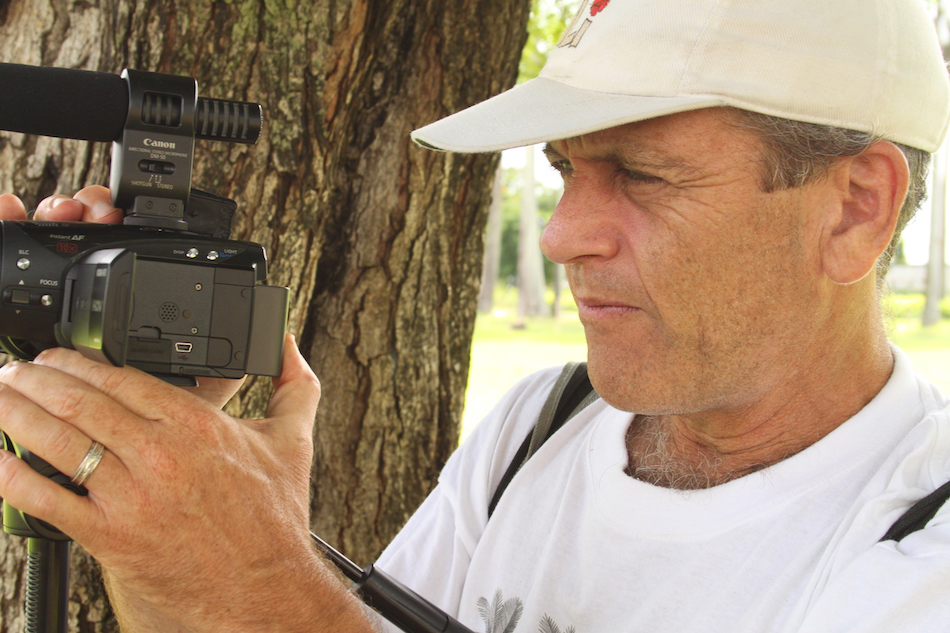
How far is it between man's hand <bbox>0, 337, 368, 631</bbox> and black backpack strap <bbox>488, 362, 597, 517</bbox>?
22.8 inches

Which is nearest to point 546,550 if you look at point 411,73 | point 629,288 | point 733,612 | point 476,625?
point 476,625

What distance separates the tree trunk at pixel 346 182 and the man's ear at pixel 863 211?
1.40 meters

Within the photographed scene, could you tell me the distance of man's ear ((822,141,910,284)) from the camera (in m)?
1.49

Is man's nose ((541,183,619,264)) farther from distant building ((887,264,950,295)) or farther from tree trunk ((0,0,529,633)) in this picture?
distant building ((887,264,950,295))

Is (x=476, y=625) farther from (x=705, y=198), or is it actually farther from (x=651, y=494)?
(x=705, y=198)

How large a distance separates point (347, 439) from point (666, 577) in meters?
1.48

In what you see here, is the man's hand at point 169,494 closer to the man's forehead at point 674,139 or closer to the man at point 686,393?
the man at point 686,393

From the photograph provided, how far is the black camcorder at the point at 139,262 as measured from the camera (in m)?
1.23

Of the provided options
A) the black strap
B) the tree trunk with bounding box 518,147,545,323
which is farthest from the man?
the tree trunk with bounding box 518,147,545,323

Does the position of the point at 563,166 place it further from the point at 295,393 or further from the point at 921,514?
the point at 921,514

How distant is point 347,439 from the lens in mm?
2754

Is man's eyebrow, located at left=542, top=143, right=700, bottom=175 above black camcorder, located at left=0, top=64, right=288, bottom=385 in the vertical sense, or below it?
above

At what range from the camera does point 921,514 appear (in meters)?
1.25

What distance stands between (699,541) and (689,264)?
1.50 ft
